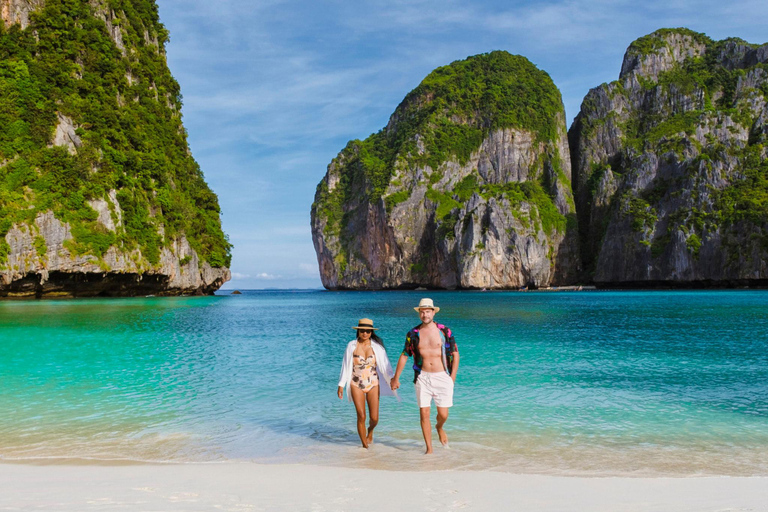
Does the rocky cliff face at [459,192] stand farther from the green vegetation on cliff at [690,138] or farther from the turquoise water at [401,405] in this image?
the turquoise water at [401,405]

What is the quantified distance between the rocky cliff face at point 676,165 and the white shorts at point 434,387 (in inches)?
2972

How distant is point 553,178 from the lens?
10662cm

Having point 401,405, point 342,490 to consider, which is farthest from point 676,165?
point 342,490

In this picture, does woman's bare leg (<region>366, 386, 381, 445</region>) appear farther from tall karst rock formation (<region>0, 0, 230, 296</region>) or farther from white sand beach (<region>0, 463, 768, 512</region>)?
tall karst rock formation (<region>0, 0, 230, 296</region>)

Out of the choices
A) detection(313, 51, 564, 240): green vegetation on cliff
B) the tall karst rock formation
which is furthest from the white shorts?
detection(313, 51, 564, 240): green vegetation on cliff

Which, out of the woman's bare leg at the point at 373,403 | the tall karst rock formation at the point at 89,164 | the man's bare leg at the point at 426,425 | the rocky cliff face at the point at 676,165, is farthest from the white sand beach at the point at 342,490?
the rocky cliff face at the point at 676,165

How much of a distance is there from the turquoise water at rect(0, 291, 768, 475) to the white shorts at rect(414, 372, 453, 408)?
70 centimetres

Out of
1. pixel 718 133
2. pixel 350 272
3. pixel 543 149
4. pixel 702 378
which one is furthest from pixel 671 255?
pixel 702 378

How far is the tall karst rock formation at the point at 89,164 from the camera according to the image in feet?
119

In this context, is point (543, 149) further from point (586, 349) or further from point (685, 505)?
point (685, 505)

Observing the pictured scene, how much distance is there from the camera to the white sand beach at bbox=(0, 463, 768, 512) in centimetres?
419

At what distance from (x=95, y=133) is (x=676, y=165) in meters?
83.2

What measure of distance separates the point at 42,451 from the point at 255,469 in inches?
115

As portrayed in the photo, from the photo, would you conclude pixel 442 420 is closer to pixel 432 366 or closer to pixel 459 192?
pixel 432 366
